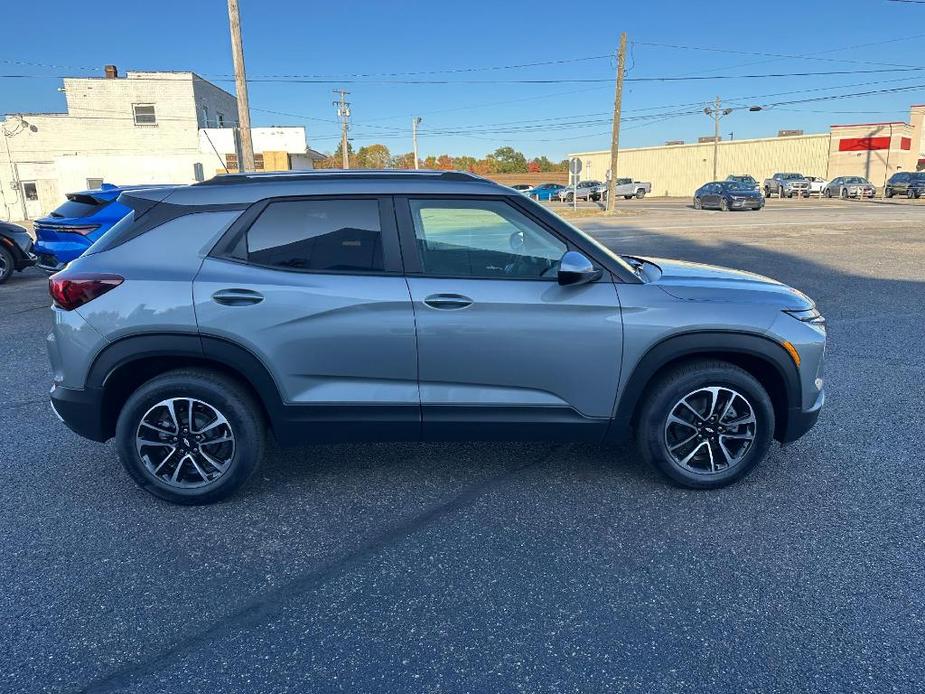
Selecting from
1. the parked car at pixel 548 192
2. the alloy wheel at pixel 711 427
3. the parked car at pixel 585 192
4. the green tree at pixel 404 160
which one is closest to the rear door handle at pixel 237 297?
the alloy wheel at pixel 711 427

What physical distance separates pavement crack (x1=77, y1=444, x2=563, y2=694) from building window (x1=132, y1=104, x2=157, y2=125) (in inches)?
1570

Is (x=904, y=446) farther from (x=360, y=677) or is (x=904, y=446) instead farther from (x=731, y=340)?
(x=360, y=677)

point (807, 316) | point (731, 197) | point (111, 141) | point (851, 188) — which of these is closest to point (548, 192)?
point (851, 188)

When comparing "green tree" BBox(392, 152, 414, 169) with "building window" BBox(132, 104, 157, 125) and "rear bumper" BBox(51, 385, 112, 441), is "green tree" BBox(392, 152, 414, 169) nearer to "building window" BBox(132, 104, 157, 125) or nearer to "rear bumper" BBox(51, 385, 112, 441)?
"building window" BBox(132, 104, 157, 125)

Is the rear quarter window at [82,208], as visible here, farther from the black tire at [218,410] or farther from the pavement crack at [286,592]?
the pavement crack at [286,592]

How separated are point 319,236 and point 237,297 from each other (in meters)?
0.53

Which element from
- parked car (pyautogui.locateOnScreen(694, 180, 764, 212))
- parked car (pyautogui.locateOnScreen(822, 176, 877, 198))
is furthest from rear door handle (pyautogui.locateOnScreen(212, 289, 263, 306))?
parked car (pyautogui.locateOnScreen(822, 176, 877, 198))

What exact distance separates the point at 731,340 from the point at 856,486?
121 cm

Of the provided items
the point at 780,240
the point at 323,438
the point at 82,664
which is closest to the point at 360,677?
the point at 82,664

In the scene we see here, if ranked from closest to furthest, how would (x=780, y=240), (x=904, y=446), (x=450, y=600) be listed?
(x=450, y=600), (x=904, y=446), (x=780, y=240)

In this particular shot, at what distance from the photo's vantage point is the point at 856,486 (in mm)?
3645

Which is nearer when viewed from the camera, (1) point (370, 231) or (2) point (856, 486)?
(1) point (370, 231)

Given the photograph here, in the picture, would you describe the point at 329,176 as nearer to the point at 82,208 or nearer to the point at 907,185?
the point at 82,208

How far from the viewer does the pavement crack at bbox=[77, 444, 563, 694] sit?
2.32 metres
